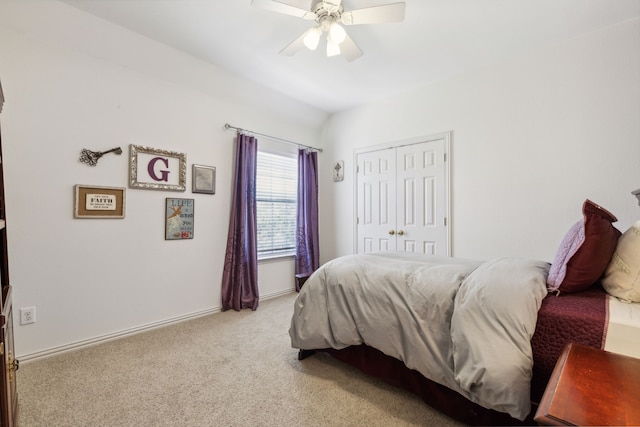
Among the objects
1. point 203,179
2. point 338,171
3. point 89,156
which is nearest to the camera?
point 89,156

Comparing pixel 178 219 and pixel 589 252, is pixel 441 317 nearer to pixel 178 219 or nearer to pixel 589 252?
pixel 589 252

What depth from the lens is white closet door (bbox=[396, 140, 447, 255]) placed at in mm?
3301

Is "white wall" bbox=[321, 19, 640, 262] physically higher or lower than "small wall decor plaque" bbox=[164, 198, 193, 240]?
higher

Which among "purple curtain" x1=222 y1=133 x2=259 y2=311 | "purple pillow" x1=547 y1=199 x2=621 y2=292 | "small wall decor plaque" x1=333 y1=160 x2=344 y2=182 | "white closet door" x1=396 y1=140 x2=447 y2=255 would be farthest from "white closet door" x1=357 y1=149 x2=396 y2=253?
"purple pillow" x1=547 y1=199 x2=621 y2=292

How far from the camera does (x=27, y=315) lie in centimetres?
213

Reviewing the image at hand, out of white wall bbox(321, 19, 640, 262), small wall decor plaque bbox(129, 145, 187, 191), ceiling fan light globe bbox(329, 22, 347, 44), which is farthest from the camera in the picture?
small wall decor plaque bbox(129, 145, 187, 191)

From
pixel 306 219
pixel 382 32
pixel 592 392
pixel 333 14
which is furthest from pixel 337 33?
pixel 306 219

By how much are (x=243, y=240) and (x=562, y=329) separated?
2.92 metres

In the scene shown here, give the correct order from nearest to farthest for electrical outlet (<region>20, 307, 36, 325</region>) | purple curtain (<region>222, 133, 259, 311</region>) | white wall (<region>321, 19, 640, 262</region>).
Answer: electrical outlet (<region>20, 307, 36, 325</region>)
white wall (<region>321, 19, 640, 262</region>)
purple curtain (<region>222, 133, 259, 311</region>)

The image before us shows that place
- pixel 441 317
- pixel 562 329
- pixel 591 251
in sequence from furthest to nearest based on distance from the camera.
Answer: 1. pixel 441 317
2. pixel 591 251
3. pixel 562 329

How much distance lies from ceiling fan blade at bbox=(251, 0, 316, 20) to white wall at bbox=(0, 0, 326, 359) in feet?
4.34

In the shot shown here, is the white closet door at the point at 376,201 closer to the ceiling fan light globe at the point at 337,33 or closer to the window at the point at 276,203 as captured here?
the window at the point at 276,203

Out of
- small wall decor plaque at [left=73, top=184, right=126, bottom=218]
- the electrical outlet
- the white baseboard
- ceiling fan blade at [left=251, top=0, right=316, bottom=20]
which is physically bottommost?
the white baseboard

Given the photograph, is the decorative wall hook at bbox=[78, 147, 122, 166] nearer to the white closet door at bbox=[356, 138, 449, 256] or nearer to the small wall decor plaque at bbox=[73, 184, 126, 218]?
the small wall decor plaque at bbox=[73, 184, 126, 218]
